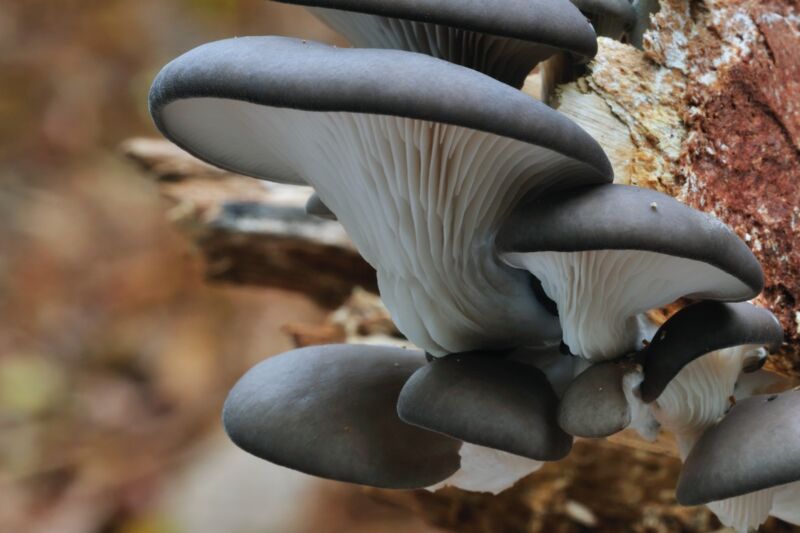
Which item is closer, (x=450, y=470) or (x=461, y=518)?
(x=450, y=470)

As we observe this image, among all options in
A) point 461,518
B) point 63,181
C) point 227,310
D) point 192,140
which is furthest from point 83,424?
point 192,140

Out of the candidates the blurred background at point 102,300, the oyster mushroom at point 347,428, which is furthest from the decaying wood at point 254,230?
the blurred background at point 102,300

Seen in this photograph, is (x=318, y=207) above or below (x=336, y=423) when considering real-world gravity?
above

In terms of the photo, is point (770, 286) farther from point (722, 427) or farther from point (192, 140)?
point (192, 140)

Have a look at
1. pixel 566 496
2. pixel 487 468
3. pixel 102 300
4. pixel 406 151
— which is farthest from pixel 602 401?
pixel 102 300

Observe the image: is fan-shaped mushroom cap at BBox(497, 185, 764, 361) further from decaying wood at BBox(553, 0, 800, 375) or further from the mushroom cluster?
decaying wood at BBox(553, 0, 800, 375)

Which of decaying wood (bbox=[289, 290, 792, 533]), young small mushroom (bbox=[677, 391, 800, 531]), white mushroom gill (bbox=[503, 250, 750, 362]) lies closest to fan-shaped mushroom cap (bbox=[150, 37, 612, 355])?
white mushroom gill (bbox=[503, 250, 750, 362])

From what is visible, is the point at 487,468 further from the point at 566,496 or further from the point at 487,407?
the point at 566,496
